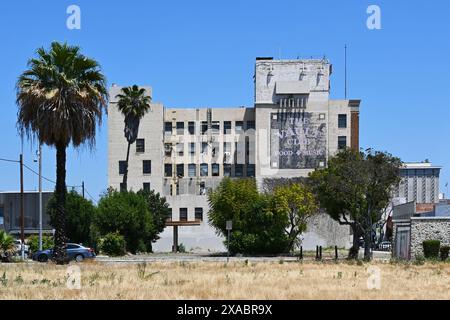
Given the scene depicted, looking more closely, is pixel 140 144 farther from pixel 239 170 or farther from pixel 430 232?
pixel 430 232

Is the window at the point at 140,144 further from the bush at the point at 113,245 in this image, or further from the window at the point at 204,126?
the bush at the point at 113,245

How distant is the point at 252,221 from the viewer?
70.1 meters

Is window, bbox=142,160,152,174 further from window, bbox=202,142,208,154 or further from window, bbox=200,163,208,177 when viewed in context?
window, bbox=202,142,208,154

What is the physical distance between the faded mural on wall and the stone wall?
2020 inches

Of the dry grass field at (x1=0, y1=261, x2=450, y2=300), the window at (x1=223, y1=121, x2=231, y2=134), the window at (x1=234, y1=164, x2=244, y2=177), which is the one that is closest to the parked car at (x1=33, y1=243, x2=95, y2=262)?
the dry grass field at (x1=0, y1=261, x2=450, y2=300)

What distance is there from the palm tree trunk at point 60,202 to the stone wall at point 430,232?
75.0 ft

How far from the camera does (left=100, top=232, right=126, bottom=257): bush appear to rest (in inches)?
2776

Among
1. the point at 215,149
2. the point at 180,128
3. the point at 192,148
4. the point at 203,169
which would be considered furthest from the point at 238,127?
the point at 180,128

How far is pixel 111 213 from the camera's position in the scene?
7250 centimetres

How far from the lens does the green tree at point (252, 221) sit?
69062 millimetres

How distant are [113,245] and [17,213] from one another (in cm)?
2300

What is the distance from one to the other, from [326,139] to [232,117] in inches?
538
